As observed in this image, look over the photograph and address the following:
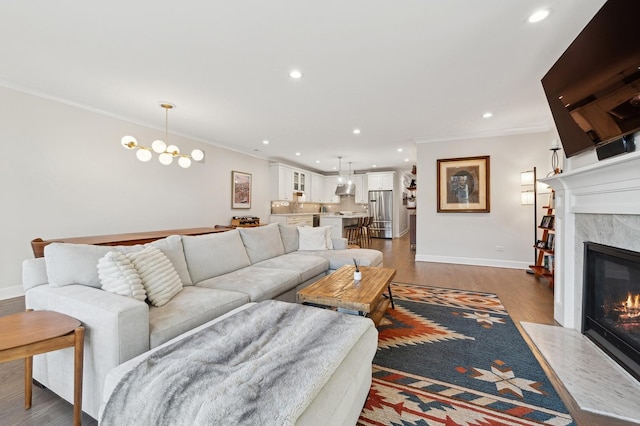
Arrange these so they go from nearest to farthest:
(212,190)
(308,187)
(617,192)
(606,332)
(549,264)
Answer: (617,192), (606,332), (549,264), (212,190), (308,187)

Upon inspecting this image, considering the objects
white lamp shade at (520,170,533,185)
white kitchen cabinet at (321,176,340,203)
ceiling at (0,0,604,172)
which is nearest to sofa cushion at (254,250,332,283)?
ceiling at (0,0,604,172)

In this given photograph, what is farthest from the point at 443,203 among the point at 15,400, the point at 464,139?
the point at 15,400

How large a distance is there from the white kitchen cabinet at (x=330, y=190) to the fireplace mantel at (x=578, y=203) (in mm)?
7910

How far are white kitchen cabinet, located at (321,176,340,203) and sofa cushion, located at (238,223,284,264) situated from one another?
670 cm

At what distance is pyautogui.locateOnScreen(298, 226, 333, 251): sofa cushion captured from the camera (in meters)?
4.23

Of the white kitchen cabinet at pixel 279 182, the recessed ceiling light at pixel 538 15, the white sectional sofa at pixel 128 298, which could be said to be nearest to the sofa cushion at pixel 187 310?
the white sectional sofa at pixel 128 298

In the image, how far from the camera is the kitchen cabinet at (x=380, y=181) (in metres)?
9.53

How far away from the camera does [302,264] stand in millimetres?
3287

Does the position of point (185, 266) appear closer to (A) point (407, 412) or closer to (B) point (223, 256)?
(B) point (223, 256)

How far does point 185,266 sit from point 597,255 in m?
3.62

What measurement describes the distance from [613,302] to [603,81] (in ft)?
5.50

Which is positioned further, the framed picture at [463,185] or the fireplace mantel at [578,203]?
the framed picture at [463,185]

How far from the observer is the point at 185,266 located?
8.14ft

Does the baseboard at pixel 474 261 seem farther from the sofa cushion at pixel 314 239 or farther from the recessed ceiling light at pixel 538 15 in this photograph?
the recessed ceiling light at pixel 538 15
